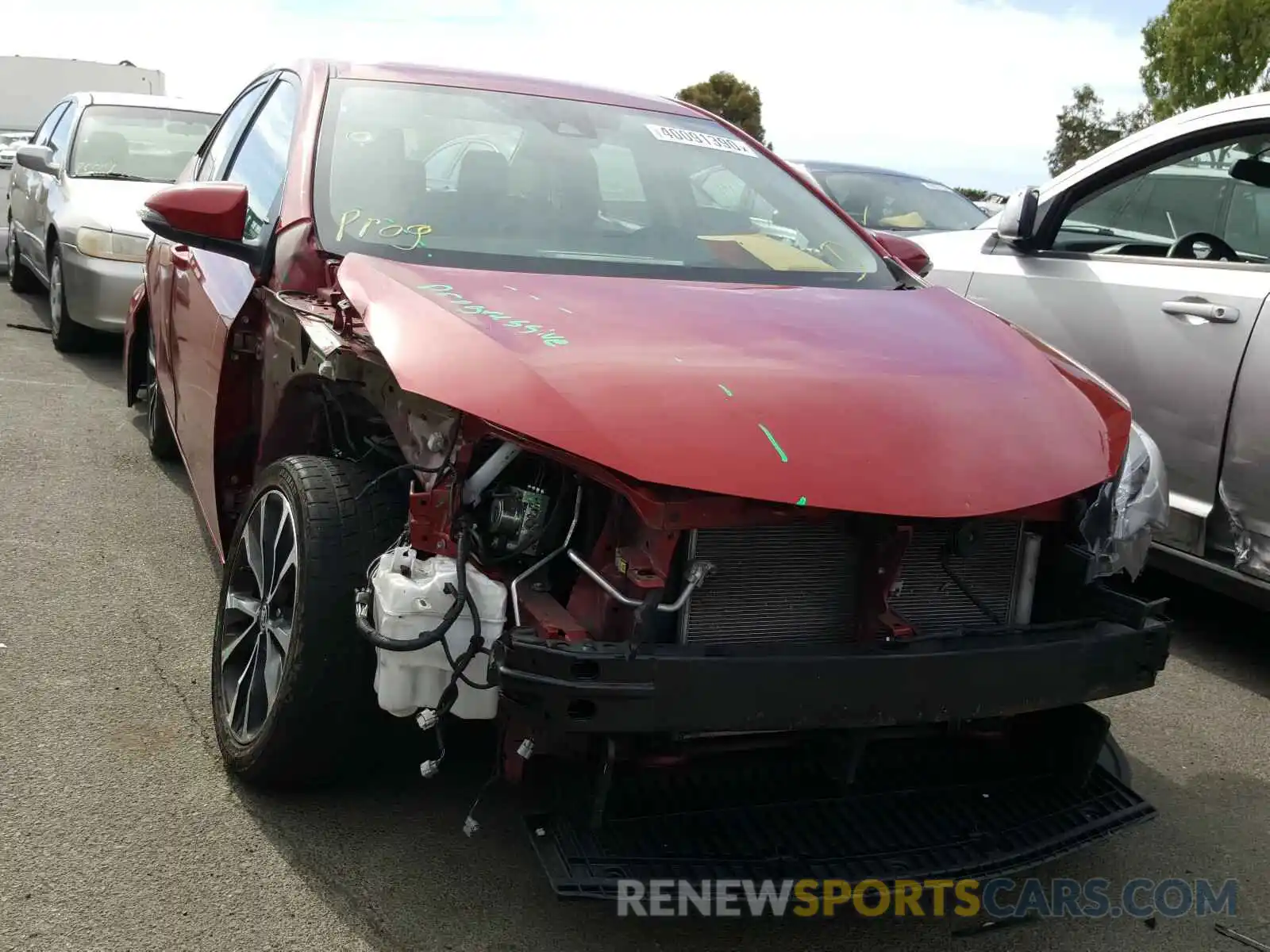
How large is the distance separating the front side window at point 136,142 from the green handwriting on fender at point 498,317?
6134mm

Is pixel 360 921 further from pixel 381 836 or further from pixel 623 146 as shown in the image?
pixel 623 146

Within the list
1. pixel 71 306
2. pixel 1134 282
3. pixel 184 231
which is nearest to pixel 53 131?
pixel 71 306

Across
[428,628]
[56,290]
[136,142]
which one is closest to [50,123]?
[136,142]

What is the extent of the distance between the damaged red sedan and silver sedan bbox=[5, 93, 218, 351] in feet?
14.7

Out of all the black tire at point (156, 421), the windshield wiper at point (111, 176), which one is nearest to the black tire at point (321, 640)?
the black tire at point (156, 421)

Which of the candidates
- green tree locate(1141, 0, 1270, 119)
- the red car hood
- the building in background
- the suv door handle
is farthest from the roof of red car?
green tree locate(1141, 0, 1270, 119)

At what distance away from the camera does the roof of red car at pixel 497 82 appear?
3.65m

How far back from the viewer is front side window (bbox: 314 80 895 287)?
311 centimetres

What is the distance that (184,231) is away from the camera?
127 inches

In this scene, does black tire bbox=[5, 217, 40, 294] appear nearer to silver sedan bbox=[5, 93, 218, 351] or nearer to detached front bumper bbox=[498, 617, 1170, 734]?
silver sedan bbox=[5, 93, 218, 351]

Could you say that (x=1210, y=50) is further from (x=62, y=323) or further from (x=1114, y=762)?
(x=1114, y=762)

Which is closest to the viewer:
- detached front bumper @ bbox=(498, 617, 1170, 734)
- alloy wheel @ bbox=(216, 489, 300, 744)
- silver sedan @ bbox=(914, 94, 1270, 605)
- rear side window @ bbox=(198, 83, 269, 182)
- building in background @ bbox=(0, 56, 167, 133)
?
detached front bumper @ bbox=(498, 617, 1170, 734)

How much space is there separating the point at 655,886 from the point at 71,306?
6.69m

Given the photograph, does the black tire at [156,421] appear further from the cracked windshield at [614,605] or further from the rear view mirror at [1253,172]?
the rear view mirror at [1253,172]
